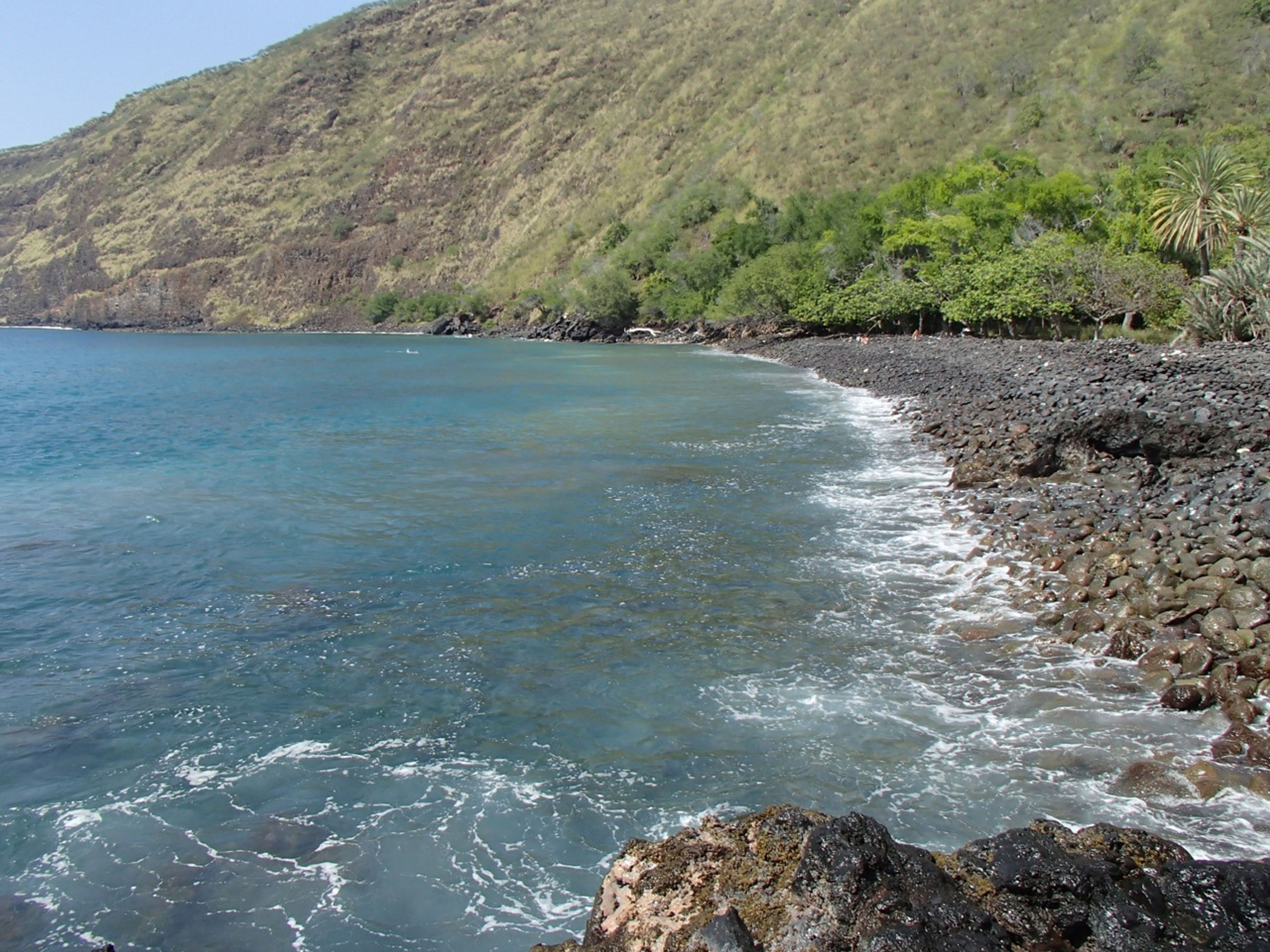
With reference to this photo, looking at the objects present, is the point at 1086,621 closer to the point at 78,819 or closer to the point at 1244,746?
the point at 1244,746

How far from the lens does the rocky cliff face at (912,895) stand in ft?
14.7

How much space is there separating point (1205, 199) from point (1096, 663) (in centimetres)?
4051

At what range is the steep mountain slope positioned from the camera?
7462 centimetres

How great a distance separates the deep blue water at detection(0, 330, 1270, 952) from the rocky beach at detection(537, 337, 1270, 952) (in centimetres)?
63

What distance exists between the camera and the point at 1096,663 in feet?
34.8

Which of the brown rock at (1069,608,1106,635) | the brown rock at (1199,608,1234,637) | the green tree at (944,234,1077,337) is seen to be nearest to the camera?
the brown rock at (1199,608,1234,637)

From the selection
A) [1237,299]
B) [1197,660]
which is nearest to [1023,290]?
[1237,299]

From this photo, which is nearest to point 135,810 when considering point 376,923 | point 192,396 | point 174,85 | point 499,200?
point 376,923

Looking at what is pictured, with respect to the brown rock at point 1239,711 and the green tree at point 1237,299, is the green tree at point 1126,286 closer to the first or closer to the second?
the green tree at point 1237,299

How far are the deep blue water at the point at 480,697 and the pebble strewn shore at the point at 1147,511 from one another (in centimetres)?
56

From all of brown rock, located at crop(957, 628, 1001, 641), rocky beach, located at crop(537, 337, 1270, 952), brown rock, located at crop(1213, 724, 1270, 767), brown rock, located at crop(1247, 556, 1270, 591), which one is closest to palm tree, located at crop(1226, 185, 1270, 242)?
rocky beach, located at crop(537, 337, 1270, 952)

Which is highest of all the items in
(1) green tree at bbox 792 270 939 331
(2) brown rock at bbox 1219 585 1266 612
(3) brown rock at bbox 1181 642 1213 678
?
(1) green tree at bbox 792 270 939 331

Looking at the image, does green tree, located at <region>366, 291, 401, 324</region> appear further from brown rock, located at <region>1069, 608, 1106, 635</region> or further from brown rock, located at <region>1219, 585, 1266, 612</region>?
brown rock, located at <region>1219, 585, 1266, 612</region>

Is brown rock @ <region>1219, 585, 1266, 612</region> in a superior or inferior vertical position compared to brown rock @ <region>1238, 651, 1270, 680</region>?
superior
